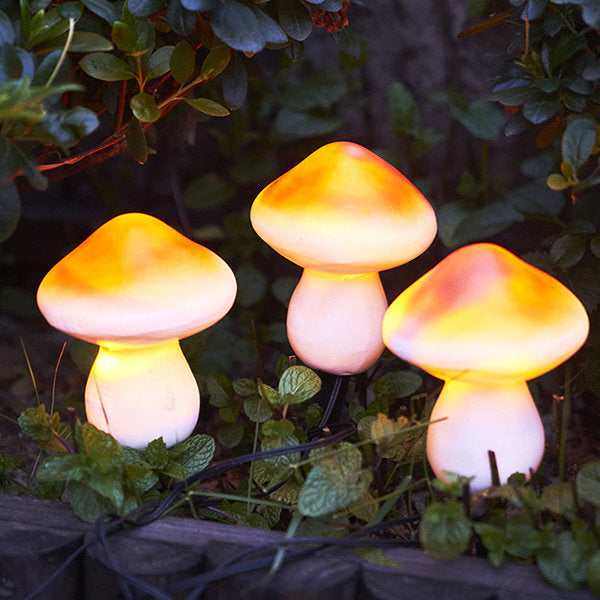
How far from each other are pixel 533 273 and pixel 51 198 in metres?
1.52

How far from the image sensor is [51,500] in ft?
3.06

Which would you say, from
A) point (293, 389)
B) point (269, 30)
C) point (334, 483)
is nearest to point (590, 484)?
point (334, 483)

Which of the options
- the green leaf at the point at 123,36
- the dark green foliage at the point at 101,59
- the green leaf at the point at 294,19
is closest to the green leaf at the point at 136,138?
the dark green foliage at the point at 101,59

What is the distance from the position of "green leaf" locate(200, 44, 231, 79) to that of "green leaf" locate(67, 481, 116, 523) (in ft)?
1.82

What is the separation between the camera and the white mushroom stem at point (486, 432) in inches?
33.9

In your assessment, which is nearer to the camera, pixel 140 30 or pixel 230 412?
pixel 140 30

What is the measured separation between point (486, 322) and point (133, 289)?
416 millimetres

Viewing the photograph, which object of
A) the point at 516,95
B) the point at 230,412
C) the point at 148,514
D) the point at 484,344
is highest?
the point at 516,95

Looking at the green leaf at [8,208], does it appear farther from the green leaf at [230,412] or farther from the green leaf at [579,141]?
the green leaf at [579,141]

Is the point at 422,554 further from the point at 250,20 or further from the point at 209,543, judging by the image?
the point at 250,20

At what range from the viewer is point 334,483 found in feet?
2.76

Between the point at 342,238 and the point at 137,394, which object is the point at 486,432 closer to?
the point at 342,238

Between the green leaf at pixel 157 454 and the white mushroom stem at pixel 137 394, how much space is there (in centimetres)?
3

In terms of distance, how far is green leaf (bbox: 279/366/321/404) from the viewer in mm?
993
